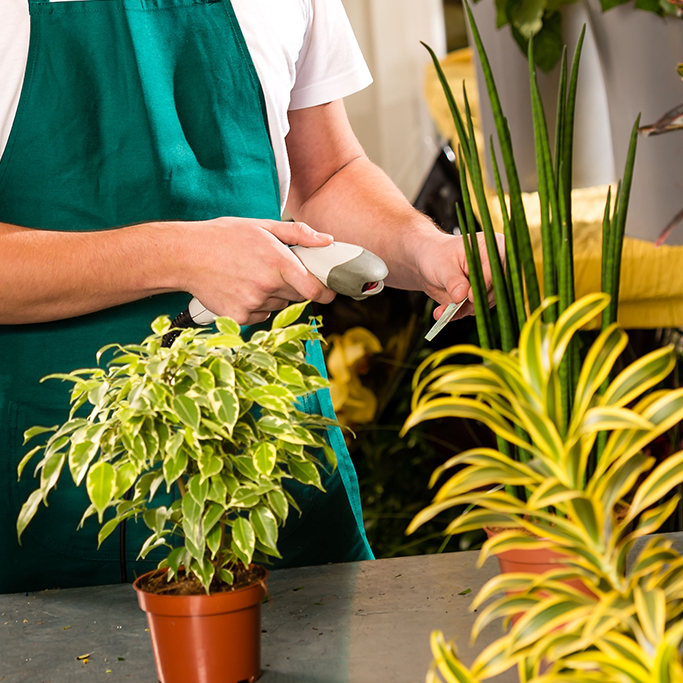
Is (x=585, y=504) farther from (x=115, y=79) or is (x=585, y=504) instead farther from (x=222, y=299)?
(x=115, y=79)

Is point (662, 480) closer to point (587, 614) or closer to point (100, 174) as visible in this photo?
point (587, 614)

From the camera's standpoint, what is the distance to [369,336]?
2104 millimetres

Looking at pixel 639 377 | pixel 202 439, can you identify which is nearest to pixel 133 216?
pixel 202 439

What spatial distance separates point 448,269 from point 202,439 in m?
0.40

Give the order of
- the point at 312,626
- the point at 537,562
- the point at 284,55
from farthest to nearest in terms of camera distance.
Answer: the point at 284,55 < the point at 312,626 < the point at 537,562

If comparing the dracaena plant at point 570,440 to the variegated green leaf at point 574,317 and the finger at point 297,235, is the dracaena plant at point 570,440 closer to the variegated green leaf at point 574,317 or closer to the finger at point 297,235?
the variegated green leaf at point 574,317

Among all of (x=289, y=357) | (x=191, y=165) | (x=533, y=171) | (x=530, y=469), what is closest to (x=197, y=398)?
(x=289, y=357)

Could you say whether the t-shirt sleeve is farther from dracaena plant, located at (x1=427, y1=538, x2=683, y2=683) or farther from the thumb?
dracaena plant, located at (x1=427, y1=538, x2=683, y2=683)

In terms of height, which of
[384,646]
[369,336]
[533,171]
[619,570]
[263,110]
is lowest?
[369,336]

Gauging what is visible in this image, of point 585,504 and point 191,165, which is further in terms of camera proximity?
point 191,165

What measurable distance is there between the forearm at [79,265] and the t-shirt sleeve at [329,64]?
40 cm

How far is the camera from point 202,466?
1.71 feet

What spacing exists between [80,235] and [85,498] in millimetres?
290

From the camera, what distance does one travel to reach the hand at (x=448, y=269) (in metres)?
0.80
